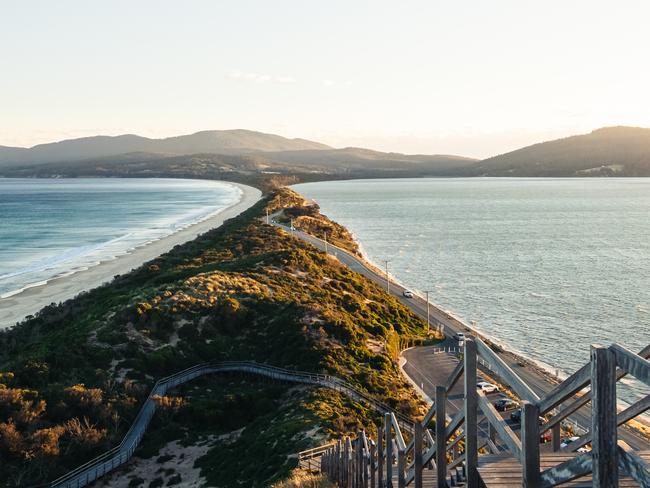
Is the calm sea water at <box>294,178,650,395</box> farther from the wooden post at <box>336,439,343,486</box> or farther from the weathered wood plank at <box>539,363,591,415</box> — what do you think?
the weathered wood plank at <box>539,363,591,415</box>

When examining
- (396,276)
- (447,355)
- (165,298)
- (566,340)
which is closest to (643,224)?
(396,276)

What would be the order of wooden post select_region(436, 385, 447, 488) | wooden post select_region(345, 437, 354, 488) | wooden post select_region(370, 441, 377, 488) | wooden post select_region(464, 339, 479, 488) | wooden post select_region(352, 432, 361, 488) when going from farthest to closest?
wooden post select_region(345, 437, 354, 488) → wooden post select_region(352, 432, 361, 488) → wooden post select_region(370, 441, 377, 488) → wooden post select_region(436, 385, 447, 488) → wooden post select_region(464, 339, 479, 488)

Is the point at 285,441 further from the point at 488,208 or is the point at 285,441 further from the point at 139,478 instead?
the point at 488,208

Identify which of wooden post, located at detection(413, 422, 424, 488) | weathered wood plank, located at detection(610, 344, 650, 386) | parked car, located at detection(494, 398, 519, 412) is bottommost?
parked car, located at detection(494, 398, 519, 412)

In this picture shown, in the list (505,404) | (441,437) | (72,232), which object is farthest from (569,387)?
(72,232)

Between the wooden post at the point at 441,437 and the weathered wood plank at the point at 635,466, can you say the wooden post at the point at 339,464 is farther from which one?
the weathered wood plank at the point at 635,466

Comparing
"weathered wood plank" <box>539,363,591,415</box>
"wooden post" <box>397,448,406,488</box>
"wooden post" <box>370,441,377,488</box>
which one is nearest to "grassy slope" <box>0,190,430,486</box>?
"wooden post" <box>370,441,377,488</box>
